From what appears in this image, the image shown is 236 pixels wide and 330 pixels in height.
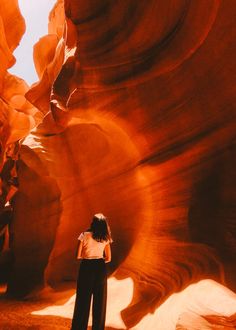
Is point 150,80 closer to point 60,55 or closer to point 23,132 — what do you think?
point 60,55

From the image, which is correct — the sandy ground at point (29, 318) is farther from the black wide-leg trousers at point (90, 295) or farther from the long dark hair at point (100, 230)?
the long dark hair at point (100, 230)

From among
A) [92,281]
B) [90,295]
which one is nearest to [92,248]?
[92,281]

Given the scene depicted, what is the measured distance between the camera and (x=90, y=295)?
312cm

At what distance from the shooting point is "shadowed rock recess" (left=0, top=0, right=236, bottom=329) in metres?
4.36

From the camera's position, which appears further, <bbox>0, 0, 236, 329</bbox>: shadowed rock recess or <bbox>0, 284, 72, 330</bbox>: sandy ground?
<bbox>0, 0, 236, 329</bbox>: shadowed rock recess

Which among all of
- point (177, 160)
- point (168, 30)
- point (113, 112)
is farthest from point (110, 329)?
point (168, 30)

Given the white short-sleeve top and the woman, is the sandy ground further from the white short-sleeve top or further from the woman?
the white short-sleeve top

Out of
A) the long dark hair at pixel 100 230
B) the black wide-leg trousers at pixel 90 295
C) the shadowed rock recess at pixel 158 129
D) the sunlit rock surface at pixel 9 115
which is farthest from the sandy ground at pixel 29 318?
the sunlit rock surface at pixel 9 115

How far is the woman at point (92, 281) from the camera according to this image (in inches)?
122

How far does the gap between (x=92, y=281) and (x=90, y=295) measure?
14 cm

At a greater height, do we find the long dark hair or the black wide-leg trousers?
the long dark hair

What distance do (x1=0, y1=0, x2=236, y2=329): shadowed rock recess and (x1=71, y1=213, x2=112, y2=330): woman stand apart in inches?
31.5

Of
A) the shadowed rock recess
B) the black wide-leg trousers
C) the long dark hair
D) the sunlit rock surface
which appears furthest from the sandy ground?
the sunlit rock surface

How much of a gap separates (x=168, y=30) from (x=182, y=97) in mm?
1122
